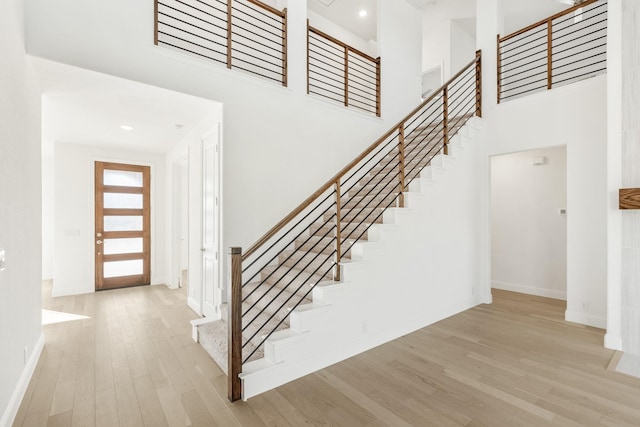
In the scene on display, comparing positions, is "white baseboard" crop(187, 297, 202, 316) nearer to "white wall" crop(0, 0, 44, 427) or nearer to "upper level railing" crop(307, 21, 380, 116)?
"white wall" crop(0, 0, 44, 427)

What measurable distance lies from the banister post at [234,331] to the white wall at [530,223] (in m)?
5.34

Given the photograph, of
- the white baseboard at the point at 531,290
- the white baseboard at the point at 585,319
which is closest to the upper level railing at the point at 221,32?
the white baseboard at the point at 585,319

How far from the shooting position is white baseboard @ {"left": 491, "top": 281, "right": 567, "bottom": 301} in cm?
500

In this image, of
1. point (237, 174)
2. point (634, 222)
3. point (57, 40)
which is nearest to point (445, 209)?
point (634, 222)

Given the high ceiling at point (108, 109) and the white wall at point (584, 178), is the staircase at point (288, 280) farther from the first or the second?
the high ceiling at point (108, 109)

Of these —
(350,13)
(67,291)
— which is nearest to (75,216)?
(67,291)

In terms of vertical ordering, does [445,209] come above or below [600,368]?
above

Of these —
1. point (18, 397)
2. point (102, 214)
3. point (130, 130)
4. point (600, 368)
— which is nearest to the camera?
point (18, 397)

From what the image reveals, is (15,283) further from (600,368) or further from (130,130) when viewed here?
(600,368)

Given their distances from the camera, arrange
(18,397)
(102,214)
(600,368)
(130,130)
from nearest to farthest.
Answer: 1. (18,397)
2. (600,368)
3. (130,130)
4. (102,214)

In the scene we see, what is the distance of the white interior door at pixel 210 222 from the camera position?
377 cm

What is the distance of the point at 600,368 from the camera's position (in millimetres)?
2754

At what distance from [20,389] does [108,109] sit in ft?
9.77

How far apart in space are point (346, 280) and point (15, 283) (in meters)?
2.77
